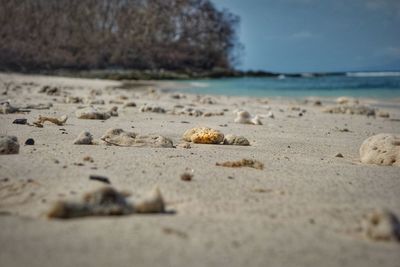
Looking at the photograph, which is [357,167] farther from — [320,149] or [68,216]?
[68,216]

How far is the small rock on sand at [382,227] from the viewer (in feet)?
4.89

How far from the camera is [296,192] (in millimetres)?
2098

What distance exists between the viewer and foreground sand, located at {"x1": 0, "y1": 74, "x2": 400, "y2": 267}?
52.6 inches

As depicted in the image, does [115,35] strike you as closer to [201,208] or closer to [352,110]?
[352,110]

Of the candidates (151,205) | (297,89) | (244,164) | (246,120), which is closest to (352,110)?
(246,120)

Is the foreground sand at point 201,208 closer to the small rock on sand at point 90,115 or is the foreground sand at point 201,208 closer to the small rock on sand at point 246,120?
the small rock on sand at point 90,115

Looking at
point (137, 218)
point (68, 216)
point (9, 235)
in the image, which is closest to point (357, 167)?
point (137, 218)

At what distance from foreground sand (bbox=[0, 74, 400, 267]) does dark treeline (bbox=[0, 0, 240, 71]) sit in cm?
3406

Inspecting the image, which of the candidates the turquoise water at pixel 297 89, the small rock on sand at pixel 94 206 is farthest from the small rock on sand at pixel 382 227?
the turquoise water at pixel 297 89

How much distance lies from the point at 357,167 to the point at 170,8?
50.5 metres

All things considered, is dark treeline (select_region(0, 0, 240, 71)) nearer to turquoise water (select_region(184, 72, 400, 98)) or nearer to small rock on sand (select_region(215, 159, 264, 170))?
turquoise water (select_region(184, 72, 400, 98))

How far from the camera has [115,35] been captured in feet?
154

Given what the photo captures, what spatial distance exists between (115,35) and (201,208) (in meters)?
47.1

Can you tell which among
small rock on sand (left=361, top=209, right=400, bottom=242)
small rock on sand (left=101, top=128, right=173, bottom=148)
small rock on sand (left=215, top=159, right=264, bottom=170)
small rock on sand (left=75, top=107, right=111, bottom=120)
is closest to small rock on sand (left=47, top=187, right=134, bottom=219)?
small rock on sand (left=361, top=209, right=400, bottom=242)
